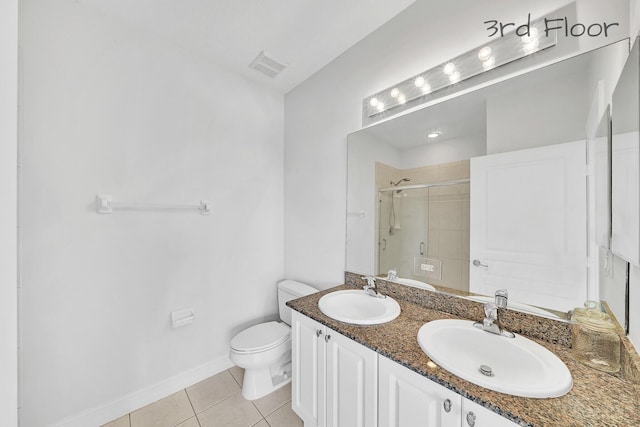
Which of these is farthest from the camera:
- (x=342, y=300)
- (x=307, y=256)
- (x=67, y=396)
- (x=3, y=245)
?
(x=307, y=256)

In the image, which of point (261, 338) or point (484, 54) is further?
point (261, 338)

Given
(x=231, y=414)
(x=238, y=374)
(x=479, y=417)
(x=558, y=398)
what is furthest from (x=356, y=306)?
(x=238, y=374)

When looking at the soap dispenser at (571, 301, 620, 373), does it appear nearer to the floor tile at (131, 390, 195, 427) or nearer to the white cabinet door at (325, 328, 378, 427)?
the white cabinet door at (325, 328, 378, 427)

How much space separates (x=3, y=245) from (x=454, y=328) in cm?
168

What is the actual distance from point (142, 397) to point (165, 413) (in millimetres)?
200

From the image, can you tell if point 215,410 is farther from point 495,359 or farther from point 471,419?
point 495,359

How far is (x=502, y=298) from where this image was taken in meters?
1.05

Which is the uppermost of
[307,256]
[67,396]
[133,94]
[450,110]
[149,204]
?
[133,94]

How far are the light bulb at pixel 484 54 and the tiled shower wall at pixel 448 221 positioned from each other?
0.50 metres

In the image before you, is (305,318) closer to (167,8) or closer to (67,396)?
(67,396)

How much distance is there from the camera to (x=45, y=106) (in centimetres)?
131

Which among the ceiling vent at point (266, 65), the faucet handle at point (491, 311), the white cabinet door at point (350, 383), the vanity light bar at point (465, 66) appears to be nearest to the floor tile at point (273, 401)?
the white cabinet door at point (350, 383)

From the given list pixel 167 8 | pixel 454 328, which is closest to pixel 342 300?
pixel 454 328

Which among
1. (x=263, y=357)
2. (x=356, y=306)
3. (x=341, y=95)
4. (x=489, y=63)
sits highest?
(x=341, y=95)
